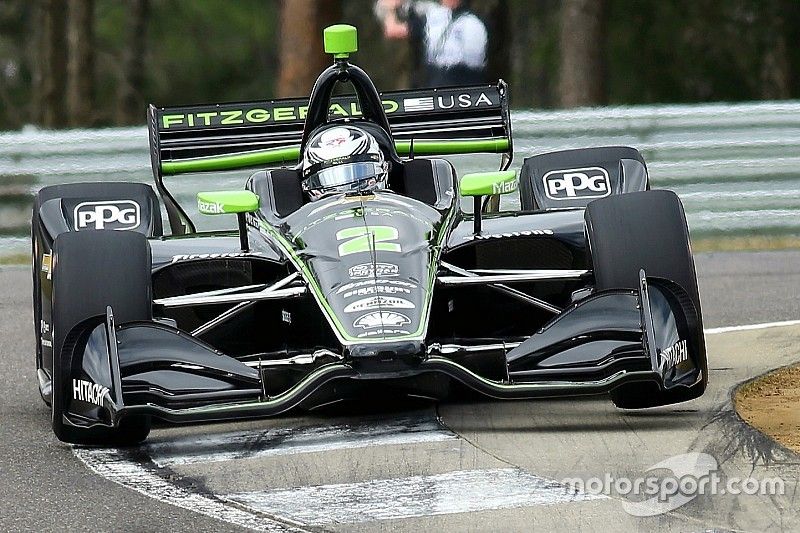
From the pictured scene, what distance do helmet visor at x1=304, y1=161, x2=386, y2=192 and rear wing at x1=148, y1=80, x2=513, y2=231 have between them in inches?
38.3

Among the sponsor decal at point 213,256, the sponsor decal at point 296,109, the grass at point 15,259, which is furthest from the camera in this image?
the grass at point 15,259

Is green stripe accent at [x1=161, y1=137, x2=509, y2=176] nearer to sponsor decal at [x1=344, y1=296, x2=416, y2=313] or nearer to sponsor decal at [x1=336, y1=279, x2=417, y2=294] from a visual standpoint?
sponsor decal at [x1=336, y1=279, x2=417, y2=294]

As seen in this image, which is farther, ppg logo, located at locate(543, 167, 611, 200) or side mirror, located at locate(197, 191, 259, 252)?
ppg logo, located at locate(543, 167, 611, 200)

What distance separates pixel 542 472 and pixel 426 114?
354cm

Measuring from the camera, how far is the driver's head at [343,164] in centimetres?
768

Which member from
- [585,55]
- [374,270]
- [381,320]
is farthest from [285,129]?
[585,55]

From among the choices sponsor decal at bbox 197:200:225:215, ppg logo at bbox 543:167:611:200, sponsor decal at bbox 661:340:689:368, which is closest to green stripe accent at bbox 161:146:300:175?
ppg logo at bbox 543:167:611:200

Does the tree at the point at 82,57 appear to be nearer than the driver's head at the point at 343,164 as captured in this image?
No

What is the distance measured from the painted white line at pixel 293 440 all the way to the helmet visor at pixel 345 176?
1.20 m

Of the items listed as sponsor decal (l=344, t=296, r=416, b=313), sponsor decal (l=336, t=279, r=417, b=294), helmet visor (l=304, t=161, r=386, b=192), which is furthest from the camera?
helmet visor (l=304, t=161, r=386, b=192)

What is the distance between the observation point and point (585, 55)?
70.7ft

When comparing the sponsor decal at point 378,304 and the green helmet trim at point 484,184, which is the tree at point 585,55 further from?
the sponsor decal at point 378,304

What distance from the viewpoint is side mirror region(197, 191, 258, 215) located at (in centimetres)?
695

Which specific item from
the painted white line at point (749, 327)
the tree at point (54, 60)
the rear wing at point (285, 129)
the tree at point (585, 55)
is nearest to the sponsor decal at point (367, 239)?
the rear wing at point (285, 129)
